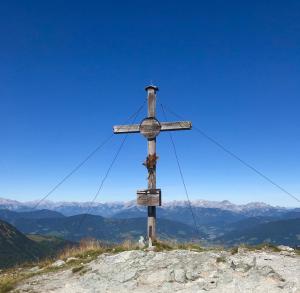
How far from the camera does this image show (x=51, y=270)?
1524 centimetres

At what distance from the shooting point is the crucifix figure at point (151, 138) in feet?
58.0

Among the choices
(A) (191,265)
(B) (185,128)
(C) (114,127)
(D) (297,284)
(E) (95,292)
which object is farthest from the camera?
(C) (114,127)

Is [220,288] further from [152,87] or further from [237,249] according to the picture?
[152,87]

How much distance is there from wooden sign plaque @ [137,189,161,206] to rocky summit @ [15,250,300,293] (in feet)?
12.5

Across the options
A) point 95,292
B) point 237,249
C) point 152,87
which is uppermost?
point 152,87

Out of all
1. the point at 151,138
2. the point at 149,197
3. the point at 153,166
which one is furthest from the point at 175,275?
the point at 151,138

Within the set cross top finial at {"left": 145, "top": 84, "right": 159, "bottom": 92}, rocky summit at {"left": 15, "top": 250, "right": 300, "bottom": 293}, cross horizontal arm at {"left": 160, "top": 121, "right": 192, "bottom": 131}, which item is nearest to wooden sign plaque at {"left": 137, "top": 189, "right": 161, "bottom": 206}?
cross horizontal arm at {"left": 160, "top": 121, "right": 192, "bottom": 131}

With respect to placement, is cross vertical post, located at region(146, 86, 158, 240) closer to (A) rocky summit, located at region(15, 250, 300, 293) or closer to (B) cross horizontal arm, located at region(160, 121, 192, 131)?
(B) cross horizontal arm, located at region(160, 121, 192, 131)

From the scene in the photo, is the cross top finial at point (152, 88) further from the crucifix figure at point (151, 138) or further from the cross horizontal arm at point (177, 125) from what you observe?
the cross horizontal arm at point (177, 125)

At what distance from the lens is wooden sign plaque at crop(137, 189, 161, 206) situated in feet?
57.8

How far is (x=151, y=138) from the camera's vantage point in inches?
733

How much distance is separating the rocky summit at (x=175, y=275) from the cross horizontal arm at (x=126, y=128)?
7.09 meters

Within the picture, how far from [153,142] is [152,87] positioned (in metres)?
2.93

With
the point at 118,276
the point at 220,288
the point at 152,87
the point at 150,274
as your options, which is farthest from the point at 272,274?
the point at 152,87
